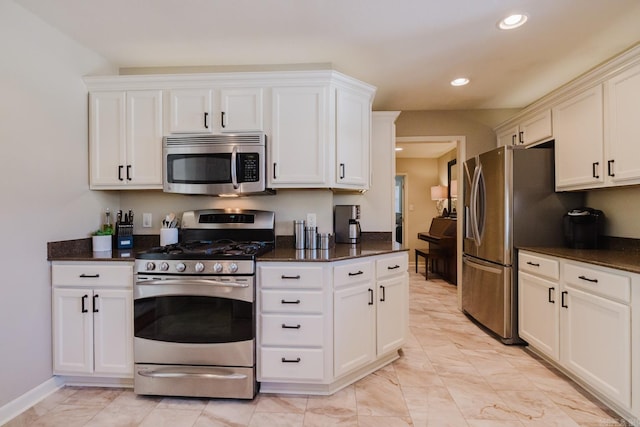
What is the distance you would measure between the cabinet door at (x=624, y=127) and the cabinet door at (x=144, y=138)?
328 centimetres

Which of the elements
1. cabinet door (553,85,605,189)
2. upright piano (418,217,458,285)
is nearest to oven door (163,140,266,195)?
cabinet door (553,85,605,189)

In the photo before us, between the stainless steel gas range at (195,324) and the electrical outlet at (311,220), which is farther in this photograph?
the electrical outlet at (311,220)

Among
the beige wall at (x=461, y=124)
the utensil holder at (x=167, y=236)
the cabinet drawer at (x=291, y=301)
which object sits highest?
the beige wall at (x=461, y=124)

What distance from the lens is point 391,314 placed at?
2.45 metres

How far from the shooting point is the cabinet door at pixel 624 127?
2.09 meters

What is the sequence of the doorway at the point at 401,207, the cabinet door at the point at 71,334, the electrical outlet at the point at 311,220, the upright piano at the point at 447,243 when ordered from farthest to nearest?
the doorway at the point at 401,207 → the upright piano at the point at 447,243 → the electrical outlet at the point at 311,220 → the cabinet door at the point at 71,334

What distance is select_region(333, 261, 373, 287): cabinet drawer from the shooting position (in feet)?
6.93

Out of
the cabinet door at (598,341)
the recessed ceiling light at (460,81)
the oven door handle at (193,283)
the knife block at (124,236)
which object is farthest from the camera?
the recessed ceiling light at (460,81)

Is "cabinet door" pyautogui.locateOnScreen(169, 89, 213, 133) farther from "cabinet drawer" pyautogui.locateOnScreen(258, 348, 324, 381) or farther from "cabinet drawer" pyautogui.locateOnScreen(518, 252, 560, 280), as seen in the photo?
"cabinet drawer" pyautogui.locateOnScreen(518, 252, 560, 280)

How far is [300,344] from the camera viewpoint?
207 centimetres

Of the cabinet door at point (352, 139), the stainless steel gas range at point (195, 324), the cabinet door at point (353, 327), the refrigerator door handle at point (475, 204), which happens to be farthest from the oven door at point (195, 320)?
the refrigerator door handle at point (475, 204)

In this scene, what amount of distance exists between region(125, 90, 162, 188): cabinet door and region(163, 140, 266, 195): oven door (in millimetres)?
113

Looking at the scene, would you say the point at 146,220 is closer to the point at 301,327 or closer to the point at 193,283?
the point at 193,283

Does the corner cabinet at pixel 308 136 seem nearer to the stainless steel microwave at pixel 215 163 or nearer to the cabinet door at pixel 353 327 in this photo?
the stainless steel microwave at pixel 215 163
